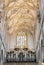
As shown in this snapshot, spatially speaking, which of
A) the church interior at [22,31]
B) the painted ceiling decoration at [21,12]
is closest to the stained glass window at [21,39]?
the church interior at [22,31]

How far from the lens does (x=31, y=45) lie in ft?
122

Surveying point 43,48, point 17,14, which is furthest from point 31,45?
point 43,48

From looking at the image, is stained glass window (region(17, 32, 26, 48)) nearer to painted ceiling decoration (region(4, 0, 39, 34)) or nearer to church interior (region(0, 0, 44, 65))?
church interior (region(0, 0, 44, 65))

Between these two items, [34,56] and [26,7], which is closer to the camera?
[34,56]

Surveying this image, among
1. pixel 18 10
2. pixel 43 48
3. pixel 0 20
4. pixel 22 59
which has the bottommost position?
pixel 22 59

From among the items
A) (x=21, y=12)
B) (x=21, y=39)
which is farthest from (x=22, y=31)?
(x=21, y=12)

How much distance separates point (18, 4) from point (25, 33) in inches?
529

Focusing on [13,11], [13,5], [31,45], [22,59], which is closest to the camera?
[22,59]

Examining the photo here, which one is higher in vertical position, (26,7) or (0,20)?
(26,7)

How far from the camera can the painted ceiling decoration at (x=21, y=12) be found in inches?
935

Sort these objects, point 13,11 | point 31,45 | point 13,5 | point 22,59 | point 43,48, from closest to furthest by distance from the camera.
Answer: point 43,48, point 22,59, point 13,5, point 13,11, point 31,45

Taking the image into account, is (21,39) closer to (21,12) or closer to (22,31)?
(22,31)

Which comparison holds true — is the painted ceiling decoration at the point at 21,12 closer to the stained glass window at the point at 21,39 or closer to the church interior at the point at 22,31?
the church interior at the point at 22,31

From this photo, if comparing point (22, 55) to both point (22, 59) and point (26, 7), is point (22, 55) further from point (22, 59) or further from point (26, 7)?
point (26, 7)
